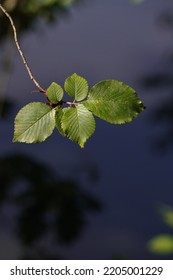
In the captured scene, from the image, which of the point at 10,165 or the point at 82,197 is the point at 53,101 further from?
the point at 10,165

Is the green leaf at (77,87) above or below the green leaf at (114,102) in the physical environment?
above

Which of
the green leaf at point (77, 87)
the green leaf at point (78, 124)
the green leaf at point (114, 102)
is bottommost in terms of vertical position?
the green leaf at point (78, 124)

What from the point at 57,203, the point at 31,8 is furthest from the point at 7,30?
the point at 57,203
